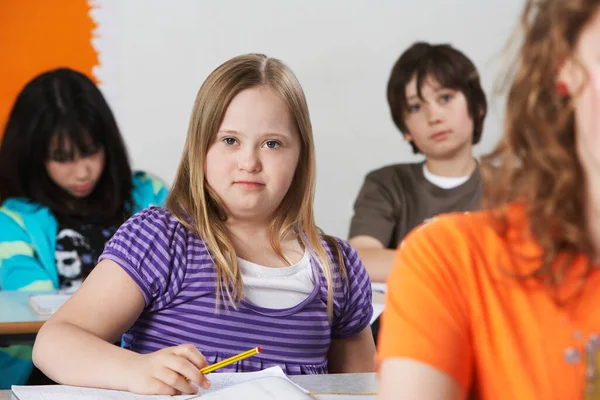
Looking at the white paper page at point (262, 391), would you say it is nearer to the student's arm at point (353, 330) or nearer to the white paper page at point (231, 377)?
the white paper page at point (231, 377)

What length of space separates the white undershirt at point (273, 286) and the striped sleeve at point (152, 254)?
0.11m

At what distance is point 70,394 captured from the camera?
106 centimetres

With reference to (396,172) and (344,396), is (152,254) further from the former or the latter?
(396,172)

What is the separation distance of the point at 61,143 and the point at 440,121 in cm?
124

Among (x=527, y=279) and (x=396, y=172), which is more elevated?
(x=527, y=279)

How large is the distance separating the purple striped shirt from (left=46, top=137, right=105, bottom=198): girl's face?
1153 mm

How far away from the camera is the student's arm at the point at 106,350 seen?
1.07 meters

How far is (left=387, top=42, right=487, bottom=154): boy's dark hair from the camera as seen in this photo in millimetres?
2896

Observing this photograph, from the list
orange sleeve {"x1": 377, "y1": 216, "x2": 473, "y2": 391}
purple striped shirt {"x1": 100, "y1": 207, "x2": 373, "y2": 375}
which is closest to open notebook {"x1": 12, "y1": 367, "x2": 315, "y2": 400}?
purple striped shirt {"x1": 100, "y1": 207, "x2": 373, "y2": 375}

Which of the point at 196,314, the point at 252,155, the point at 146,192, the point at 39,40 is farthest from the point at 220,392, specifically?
the point at 39,40

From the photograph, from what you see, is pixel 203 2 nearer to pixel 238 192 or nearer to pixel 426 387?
pixel 238 192

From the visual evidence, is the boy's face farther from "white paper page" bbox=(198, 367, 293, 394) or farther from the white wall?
"white paper page" bbox=(198, 367, 293, 394)

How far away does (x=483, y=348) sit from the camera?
686 mm

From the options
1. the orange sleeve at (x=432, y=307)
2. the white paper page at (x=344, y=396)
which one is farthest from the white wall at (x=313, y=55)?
the orange sleeve at (x=432, y=307)
